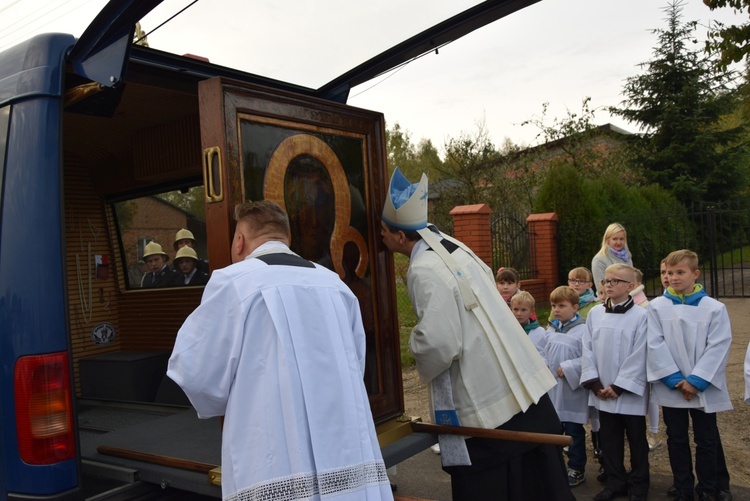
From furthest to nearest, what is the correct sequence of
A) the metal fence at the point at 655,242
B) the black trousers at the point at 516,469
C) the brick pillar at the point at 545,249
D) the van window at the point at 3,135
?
the brick pillar at the point at 545,249
the metal fence at the point at 655,242
the black trousers at the point at 516,469
the van window at the point at 3,135

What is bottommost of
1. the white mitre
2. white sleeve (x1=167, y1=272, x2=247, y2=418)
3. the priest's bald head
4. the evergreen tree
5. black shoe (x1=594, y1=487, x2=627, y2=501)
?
black shoe (x1=594, y1=487, x2=627, y2=501)

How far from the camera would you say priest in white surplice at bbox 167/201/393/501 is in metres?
2.11

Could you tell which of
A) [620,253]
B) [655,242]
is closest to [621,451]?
[620,253]

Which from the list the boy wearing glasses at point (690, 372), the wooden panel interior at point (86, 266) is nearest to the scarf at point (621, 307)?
the boy wearing glasses at point (690, 372)

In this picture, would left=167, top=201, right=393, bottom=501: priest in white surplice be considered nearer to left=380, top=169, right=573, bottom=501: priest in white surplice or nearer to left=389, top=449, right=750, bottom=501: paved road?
left=380, top=169, right=573, bottom=501: priest in white surplice

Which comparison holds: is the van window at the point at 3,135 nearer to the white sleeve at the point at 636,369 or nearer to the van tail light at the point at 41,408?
the van tail light at the point at 41,408

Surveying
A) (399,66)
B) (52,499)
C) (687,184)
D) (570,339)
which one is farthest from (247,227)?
(687,184)

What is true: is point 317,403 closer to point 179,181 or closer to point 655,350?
point 655,350

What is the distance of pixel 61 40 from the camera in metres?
2.49

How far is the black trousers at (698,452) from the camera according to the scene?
4176 millimetres

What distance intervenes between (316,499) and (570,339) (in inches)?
130

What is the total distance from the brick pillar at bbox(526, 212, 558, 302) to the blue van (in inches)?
363

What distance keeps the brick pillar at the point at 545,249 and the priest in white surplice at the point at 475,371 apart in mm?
10024

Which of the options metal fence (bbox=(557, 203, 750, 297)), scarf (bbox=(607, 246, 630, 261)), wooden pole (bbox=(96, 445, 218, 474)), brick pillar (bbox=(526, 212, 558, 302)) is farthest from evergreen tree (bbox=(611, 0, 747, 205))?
wooden pole (bbox=(96, 445, 218, 474))
